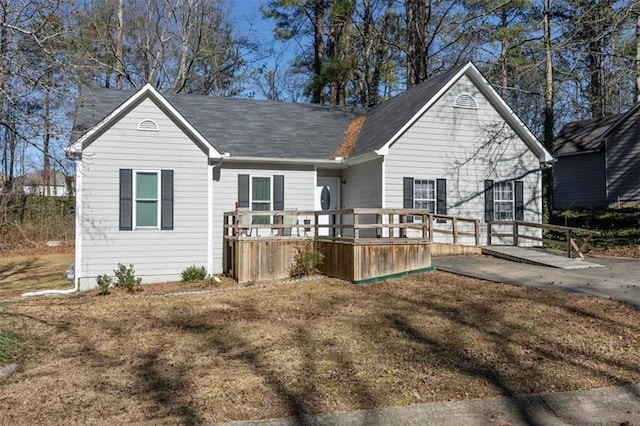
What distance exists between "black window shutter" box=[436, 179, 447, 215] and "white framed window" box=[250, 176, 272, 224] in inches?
194

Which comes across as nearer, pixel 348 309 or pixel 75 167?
pixel 348 309

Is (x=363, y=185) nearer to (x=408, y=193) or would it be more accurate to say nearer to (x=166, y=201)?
(x=408, y=193)

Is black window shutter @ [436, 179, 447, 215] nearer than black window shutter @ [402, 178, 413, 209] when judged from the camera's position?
No

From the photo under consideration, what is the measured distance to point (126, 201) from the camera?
1239cm

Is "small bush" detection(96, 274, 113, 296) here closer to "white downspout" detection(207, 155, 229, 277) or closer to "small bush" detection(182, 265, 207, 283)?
"small bush" detection(182, 265, 207, 283)

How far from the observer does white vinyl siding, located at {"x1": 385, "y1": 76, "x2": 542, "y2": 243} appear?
14570mm

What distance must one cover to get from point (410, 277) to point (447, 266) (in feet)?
5.16

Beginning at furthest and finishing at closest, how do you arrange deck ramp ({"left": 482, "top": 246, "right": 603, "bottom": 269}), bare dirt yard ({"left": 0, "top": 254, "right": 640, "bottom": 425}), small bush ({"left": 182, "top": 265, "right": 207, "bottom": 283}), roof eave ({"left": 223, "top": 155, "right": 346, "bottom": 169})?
1. roof eave ({"left": 223, "top": 155, "right": 346, "bottom": 169})
2. small bush ({"left": 182, "top": 265, "right": 207, "bottom": 283})
3. deck ramp ({"left": 482, "top": 246, "right": 603, "bottom": 269})
4. bare dirt yard ({"left": 0, "top": 254, "right": 640, "bottom": 425})

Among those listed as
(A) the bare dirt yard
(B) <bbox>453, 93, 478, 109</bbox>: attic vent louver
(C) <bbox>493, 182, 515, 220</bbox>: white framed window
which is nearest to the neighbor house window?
(A) the bare dirt yard

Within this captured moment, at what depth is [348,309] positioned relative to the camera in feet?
27.6

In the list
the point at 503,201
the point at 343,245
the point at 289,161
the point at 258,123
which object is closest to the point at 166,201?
the point at 289,161

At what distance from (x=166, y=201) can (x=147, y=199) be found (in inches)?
18.1

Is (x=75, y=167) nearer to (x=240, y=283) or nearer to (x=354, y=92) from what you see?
(x=240, y=283)

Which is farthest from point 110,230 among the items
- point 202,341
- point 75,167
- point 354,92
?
point 354,92
